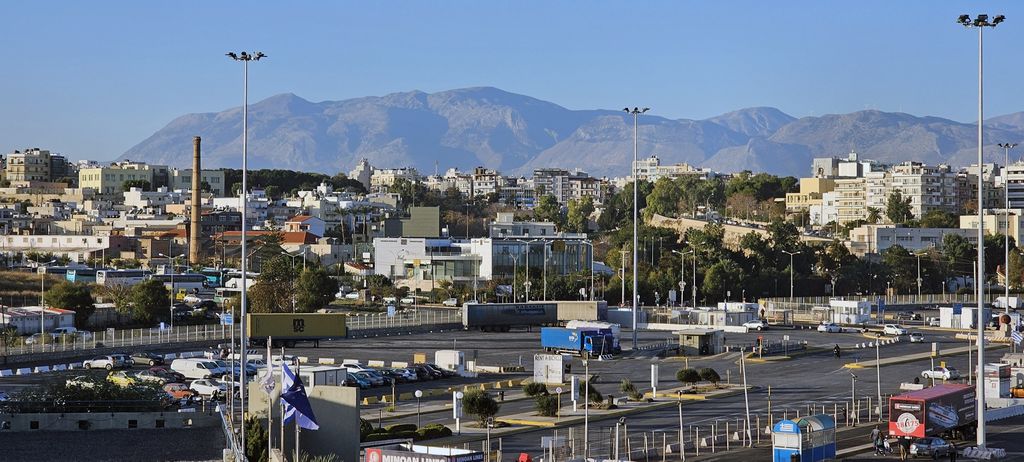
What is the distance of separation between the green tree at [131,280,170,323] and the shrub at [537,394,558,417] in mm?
41689

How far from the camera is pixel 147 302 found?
8038 cm

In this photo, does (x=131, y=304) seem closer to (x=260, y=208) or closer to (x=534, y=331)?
(x=534, y=331)

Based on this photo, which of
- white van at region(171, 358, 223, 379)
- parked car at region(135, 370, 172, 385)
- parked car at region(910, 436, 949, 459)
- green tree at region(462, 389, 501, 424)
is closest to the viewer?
parked car at region(910, 436, 949, 459)

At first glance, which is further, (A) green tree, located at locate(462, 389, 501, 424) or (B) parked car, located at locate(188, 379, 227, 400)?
(B) parked car, located at locate(188, 379, 227, 400)

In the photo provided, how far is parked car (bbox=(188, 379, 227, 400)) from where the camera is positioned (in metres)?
48.5

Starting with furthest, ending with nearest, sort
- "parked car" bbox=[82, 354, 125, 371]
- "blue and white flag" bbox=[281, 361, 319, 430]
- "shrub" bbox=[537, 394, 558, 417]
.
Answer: "parked car" bbox=[82, 354, 125, 371] < "shrub" bbox=[537, 394, 558, 417] < "blue and white flag" bbox=[281, 361, 319, 430]

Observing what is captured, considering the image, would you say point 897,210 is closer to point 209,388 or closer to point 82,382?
point 209,388

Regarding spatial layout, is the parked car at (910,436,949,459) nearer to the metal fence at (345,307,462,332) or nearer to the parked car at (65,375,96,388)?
the parked car at (65,375,96,388)

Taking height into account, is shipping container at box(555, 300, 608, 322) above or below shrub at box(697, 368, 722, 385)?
above

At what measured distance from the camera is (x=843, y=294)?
Answer: 12825 centimetres

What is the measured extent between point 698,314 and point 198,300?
109 feet

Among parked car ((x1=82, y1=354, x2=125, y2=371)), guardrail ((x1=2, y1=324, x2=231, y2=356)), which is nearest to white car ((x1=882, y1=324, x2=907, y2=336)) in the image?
guardrail ((x1=2, y1=324, x2=231, y2=356))

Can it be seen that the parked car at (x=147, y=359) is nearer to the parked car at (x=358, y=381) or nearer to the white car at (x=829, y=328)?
the parked car at (x=358, y=381)

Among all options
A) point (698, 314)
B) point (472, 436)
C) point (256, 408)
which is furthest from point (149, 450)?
point (698, 314)
